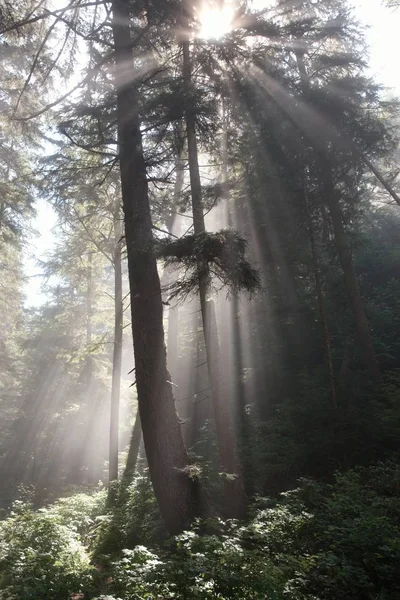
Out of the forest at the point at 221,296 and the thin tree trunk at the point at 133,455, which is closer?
the forest at the point at 221,296

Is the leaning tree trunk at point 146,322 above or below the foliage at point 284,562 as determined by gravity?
above

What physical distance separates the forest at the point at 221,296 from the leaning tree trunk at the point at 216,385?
0.05 metres

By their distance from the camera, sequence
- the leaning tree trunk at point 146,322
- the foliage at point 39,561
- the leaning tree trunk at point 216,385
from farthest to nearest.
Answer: the leaning tree trunk at point 216,385 < the leaning tree trunk at point 146,322 < the foliage at point 39,561

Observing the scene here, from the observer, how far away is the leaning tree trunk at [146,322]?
6.56 meters

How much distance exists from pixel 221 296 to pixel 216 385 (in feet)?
26.8

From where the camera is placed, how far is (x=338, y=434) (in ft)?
32.3

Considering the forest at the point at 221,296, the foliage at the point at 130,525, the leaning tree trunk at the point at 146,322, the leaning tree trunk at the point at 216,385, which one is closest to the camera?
the forest at the point at 221,296

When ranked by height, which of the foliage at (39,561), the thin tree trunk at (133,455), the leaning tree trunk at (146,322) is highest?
the leaning tree trunk at (146,322)

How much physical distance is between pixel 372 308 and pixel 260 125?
7784 mm

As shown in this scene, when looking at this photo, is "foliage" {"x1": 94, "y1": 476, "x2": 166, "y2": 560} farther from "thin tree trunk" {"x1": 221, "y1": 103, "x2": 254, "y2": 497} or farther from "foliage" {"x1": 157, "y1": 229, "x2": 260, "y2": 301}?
"foliage" {"x1": 157, "y1": 229, "x2": 260, "y2": 301}

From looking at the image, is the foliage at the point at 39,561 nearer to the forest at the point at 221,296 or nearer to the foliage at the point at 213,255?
the forest at the point at 221,296

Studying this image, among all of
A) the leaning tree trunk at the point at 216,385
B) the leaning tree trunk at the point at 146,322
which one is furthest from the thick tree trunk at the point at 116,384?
the leaning tree trunk at the point at 146,322

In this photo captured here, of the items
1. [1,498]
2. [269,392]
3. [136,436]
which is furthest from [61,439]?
[269,392]

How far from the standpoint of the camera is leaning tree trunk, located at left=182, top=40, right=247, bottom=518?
26.3ft
